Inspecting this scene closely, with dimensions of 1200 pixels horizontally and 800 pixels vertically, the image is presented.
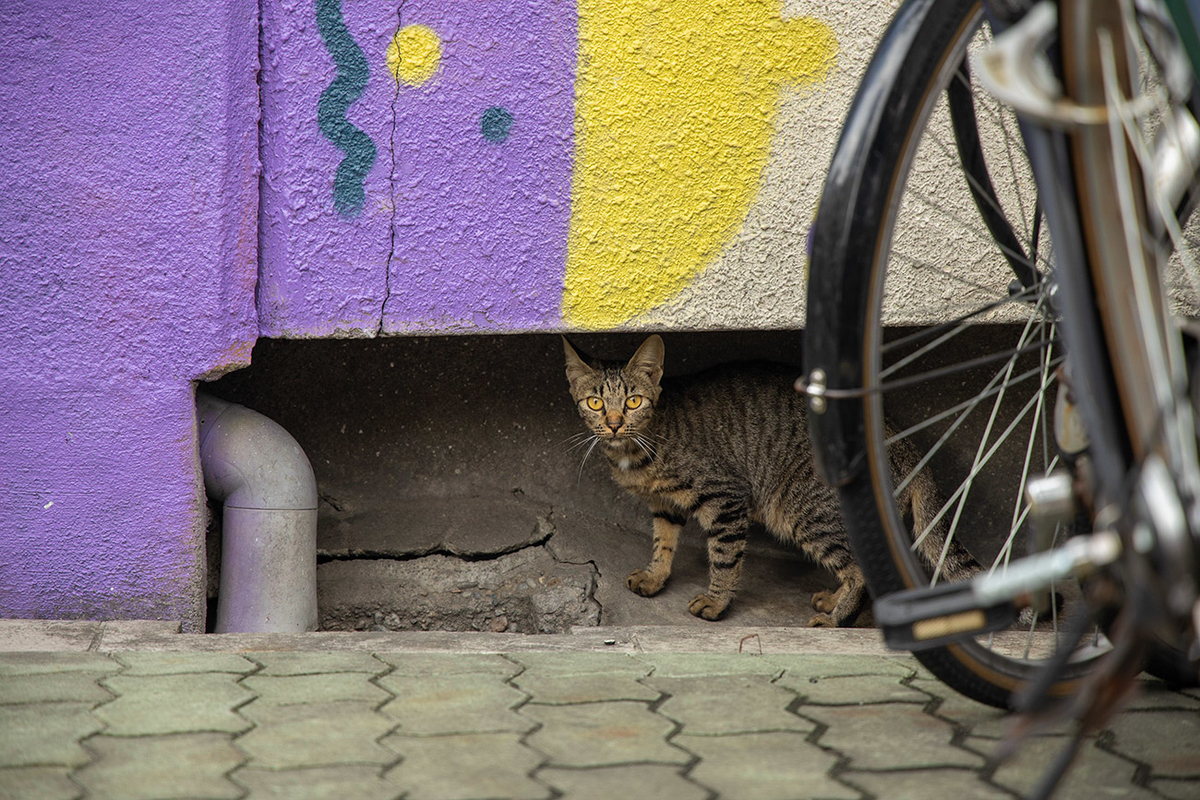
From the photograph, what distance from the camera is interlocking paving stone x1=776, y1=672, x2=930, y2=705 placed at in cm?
200

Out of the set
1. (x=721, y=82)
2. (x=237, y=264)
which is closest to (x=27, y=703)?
(x=237, y=264)

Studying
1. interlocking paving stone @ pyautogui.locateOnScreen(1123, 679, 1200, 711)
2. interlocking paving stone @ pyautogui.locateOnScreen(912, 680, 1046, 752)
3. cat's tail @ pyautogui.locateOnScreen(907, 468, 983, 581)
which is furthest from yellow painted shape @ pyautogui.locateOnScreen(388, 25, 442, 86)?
interlocking paving stone @ pyautogui.locateOnScreen(1123, 679, 1200, 711)

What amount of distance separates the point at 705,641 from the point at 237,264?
59.9 inches

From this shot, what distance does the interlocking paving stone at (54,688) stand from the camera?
1.97 metres

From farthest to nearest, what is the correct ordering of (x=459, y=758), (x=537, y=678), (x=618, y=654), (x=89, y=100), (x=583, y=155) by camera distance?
(x=583, y=155), (x=89, y=100), (x=618, y=654), (x=537, y=678), (x=459, y=758)

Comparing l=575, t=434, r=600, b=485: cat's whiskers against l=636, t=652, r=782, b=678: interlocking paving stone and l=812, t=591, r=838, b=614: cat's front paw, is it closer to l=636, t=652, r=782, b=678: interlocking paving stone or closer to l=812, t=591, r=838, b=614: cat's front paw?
l=812, t=591, r=838, b=614: cat's front paw

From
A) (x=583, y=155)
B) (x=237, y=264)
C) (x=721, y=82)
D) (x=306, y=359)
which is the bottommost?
(x=306, y=359)

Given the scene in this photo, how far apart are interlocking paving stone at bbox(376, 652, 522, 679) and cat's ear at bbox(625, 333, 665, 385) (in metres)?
1.47

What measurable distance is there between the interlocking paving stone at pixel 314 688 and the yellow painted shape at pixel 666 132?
1.16 meters

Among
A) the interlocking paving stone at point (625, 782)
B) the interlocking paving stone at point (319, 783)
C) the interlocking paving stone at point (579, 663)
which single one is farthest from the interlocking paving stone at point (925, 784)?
the interlocking paving stone at point (319, 783)

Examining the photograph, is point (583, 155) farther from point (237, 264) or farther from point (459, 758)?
point (459, 758)

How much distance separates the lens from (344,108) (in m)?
2.62

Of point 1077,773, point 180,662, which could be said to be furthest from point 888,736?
point 180,662

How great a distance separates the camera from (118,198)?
2557mm
